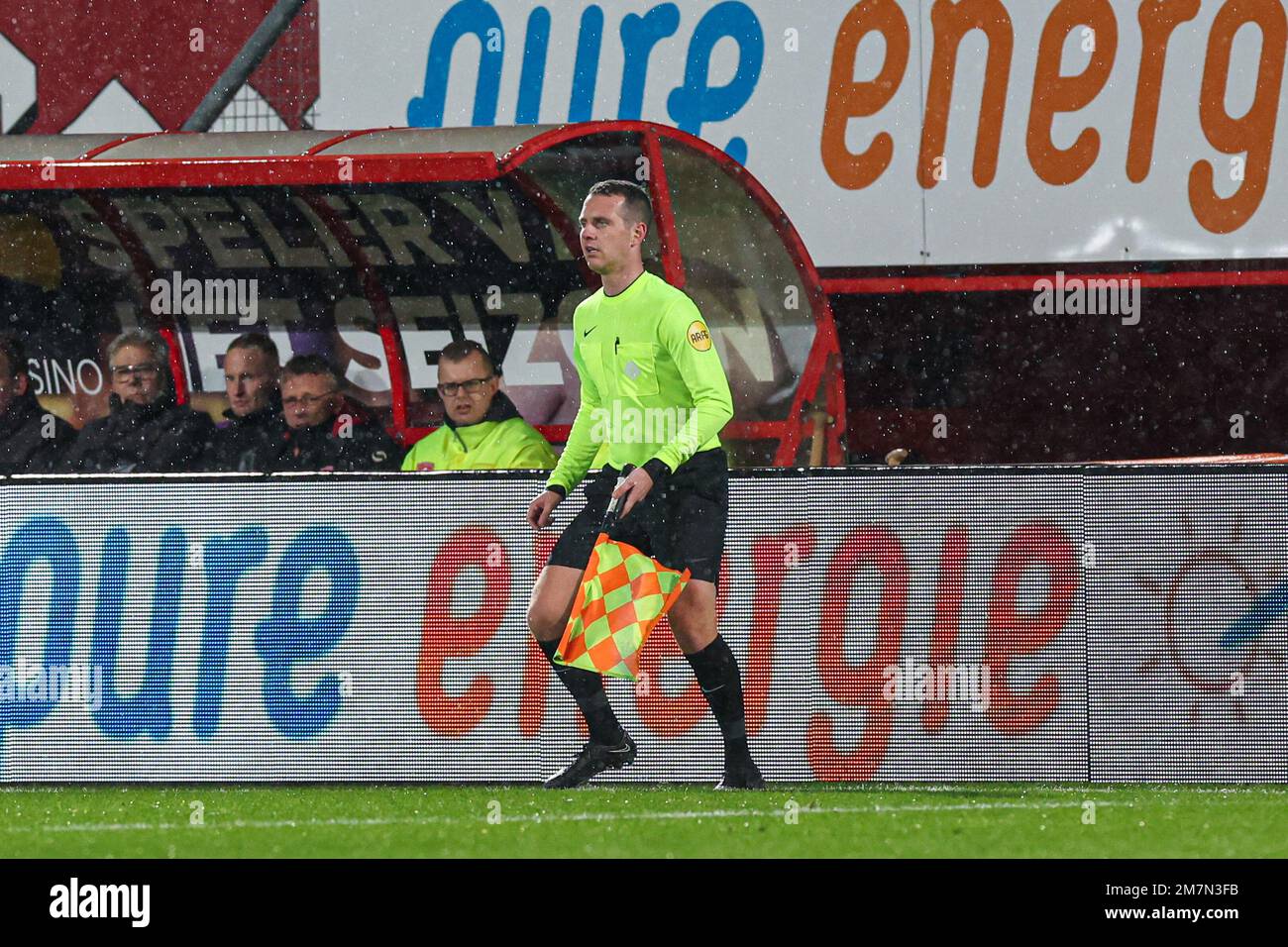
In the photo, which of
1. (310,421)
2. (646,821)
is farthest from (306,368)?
(646,821)

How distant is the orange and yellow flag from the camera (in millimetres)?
6730

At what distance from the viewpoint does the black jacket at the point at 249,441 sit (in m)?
9.65

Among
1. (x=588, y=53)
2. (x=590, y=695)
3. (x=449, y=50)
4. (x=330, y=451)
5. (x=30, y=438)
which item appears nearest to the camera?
(x=590, y=695)

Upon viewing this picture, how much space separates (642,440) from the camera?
6762 mm

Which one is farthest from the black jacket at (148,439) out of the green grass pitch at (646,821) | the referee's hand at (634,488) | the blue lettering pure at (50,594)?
the referee's hand at (634,488)

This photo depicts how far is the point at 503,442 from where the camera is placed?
8.90 m

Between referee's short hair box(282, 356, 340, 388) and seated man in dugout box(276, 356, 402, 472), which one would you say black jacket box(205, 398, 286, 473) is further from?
referee's short hair box(282, 356, 340, 388)

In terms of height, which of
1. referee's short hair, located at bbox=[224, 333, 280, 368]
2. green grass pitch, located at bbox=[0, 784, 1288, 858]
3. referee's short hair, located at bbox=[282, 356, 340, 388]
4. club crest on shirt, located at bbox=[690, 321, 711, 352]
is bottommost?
green grass pitch, located at bbox=[0, 784, 1288, 858]

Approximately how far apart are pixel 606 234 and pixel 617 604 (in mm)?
1003

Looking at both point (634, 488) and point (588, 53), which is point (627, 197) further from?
point (588, 53)

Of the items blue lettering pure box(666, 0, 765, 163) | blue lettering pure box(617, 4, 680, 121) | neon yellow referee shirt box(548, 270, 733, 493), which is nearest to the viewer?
neon yellow referee shirt box(548, 270, 733, 493)

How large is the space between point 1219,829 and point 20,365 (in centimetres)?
675

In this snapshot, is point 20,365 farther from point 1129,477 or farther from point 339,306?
point 1129,477

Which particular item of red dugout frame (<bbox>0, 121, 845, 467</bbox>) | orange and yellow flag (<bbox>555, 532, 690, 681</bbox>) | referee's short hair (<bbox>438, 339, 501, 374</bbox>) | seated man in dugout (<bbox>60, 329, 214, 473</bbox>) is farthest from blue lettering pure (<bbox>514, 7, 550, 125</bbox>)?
orange and yellow flag (<bbox>555, 532, 690, 681</bbox>)
